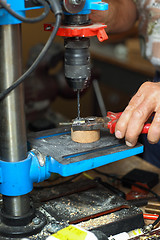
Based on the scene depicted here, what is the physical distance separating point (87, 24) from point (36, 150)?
0.29 metres

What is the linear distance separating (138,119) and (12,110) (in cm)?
28

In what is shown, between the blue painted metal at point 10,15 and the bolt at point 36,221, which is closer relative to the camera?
the blue painted metal at point 10,15

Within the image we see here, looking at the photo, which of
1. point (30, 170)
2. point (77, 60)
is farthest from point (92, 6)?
point (30, 170)

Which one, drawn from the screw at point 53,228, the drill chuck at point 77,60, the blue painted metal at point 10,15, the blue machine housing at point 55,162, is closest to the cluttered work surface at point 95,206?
the screw at point 53,228

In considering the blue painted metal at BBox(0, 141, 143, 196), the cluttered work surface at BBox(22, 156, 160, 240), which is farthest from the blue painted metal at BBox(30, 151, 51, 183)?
the cluttered work surface at BBox(22, 156, 160, 240)

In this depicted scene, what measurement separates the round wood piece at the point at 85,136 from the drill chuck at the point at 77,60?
119mm

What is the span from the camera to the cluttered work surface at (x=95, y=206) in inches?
31.8

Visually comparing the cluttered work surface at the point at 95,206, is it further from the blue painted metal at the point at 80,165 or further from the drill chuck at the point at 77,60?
the drill chuck at the point at 77,60

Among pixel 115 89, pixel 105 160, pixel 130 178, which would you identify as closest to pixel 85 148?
pixel 105 160

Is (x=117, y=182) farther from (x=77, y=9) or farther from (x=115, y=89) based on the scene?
(x=115, y=89)

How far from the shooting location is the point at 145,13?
52.1 inches

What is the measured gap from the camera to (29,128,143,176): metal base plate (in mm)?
758

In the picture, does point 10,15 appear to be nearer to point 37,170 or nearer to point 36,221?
point 37,170

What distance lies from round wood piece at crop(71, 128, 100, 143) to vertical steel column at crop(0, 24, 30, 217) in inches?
5.2
